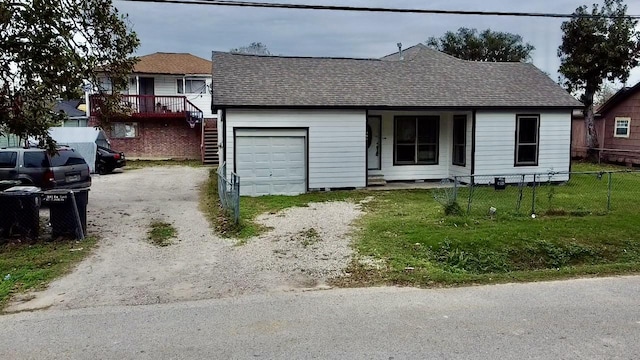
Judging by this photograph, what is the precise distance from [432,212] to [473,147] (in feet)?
21.4

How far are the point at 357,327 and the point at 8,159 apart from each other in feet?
38.8

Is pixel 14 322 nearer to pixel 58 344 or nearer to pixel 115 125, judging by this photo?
pixel 58 344

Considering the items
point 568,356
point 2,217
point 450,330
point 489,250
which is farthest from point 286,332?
point 2,217

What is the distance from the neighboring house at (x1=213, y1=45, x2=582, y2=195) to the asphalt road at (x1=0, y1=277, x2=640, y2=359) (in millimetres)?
9613

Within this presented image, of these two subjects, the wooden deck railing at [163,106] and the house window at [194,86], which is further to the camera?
the house window at [194,86]

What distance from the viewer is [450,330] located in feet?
17.0

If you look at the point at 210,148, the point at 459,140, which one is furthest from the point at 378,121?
the point at 210,148

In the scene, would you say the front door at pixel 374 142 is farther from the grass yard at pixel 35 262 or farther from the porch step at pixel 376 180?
the grass yard at pixel 35 262

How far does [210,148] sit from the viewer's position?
29.2m

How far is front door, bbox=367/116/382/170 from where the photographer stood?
18156 millimetres

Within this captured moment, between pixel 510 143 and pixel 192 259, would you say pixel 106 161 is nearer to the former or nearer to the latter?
pixel 192 259

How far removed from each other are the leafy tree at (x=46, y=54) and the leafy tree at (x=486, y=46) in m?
42.0

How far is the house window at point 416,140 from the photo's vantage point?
18.4 meters

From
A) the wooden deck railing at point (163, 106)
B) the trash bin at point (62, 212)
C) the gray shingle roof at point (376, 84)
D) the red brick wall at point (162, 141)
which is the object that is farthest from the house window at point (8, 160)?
the red brick wall at point (162, 141)
